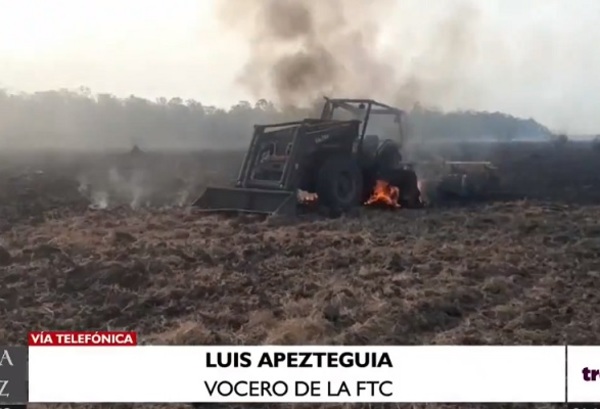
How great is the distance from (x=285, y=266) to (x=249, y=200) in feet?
6.16

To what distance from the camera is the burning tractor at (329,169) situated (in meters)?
5.48

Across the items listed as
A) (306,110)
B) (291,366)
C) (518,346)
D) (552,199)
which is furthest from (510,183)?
(291,366)

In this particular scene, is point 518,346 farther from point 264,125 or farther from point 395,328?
point 264,125

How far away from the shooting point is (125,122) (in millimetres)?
3619

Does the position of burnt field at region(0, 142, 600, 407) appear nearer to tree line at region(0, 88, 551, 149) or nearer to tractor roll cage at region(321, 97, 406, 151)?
tree line at region(0, 88, 551, 149)

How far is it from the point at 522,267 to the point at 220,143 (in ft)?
6.24

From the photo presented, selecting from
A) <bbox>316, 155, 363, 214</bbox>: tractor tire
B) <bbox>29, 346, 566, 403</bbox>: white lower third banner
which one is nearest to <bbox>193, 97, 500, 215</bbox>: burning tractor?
<bbox>316, 155, 363, 214</bbox>: tractor tire

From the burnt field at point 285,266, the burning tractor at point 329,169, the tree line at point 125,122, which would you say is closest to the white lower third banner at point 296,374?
the burnt field at point 285,266

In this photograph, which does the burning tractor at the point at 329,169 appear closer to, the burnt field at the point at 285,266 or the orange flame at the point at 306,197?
the orange flame at the point at 306,197

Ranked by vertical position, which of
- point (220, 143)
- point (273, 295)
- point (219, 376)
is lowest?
→ point (219, 376)

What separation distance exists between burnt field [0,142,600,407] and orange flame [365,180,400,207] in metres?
0.96

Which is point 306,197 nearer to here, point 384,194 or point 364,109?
point 384,194

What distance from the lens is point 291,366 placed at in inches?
121

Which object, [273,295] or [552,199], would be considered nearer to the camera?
[273,295]
